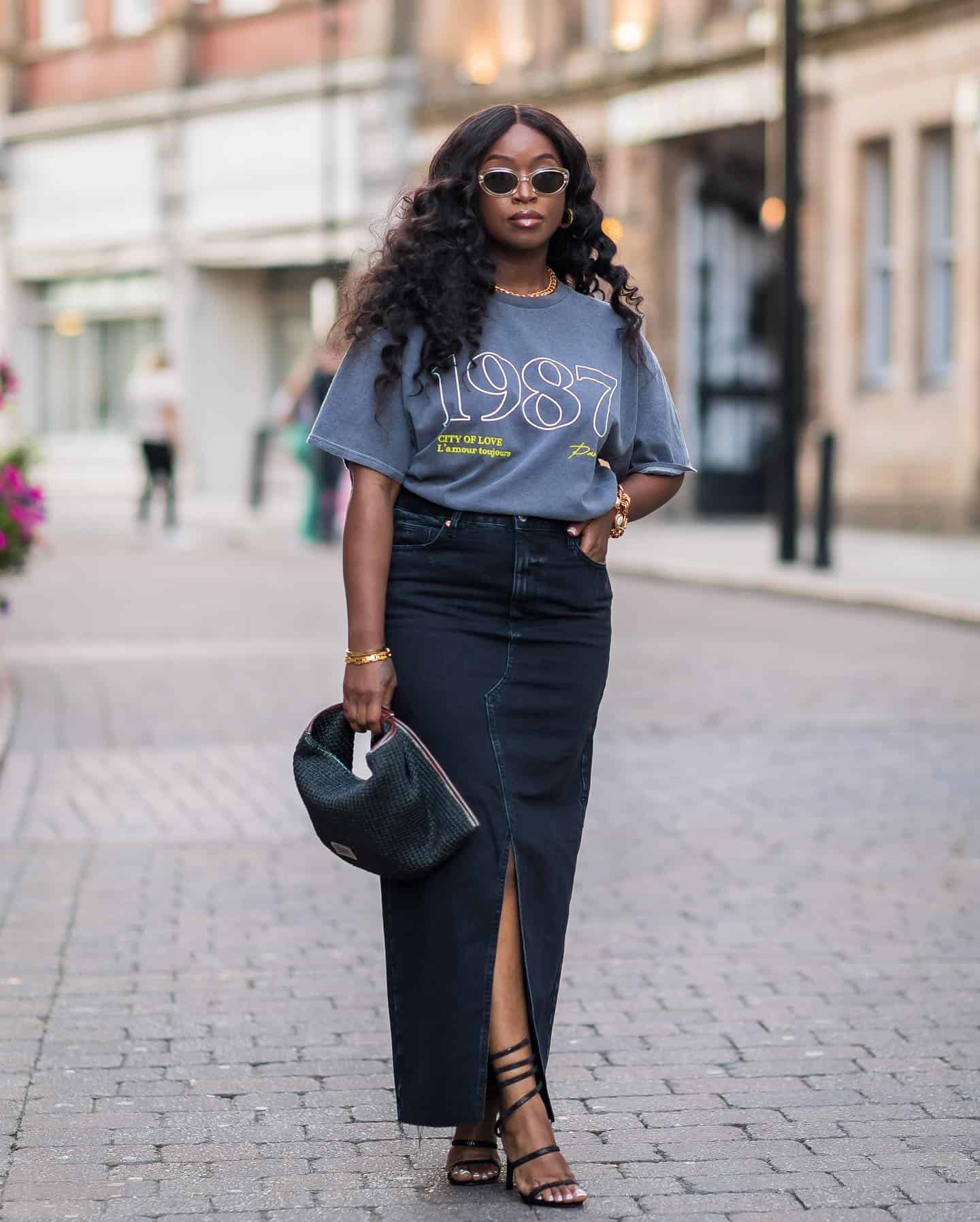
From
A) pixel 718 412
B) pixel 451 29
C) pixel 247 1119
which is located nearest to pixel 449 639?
pixel 247 1119

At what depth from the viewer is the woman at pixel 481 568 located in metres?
4.05

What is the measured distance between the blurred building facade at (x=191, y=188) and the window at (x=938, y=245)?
349 inches

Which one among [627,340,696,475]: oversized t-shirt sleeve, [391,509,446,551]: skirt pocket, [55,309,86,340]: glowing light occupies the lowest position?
[391,509,446,551]: skirt pocket

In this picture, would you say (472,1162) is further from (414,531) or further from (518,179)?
(518,179)

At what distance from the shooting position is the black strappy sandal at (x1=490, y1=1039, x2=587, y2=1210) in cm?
405

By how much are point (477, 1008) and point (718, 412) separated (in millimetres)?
23680

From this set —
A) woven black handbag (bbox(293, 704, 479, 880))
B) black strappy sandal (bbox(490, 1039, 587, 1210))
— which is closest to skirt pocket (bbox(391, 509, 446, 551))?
woven black handbag (bbox(293, 704, 479, 880))

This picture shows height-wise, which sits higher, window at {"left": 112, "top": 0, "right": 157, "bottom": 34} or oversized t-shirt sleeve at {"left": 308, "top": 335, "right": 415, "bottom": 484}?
window at {"left": 112, "top": 0, "right": 157, "bottom": 34}

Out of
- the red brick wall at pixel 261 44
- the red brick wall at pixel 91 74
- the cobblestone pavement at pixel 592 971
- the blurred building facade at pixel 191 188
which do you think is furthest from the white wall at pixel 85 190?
the cobblestone pavement at pixel 592 971

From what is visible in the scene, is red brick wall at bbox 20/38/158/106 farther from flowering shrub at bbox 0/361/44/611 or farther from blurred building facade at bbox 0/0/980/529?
flowering shrub at bbox 0/361/44/611

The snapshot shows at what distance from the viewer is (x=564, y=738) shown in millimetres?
4180

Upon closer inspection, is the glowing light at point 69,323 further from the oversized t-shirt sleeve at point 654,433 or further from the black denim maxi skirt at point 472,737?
the black denim maxi skirt at point 472,737

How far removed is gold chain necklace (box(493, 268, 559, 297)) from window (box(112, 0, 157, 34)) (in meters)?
33.0

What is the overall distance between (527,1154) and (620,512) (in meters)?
1.11
